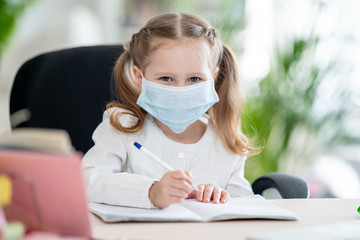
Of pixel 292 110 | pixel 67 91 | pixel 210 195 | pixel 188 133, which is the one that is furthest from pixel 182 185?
pixel 292 110

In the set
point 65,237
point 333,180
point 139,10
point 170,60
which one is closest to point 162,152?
point 170,60

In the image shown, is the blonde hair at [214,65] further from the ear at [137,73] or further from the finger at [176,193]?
the finger at [176,193]

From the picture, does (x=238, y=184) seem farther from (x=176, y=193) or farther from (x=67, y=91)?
(x=67, y=91)

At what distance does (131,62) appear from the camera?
4.50 feet

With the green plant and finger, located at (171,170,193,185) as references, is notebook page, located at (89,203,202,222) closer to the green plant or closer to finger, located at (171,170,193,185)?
finger, located at (171,170,193,185)

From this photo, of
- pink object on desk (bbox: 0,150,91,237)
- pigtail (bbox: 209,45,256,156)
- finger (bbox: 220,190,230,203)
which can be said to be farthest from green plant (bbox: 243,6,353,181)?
pink object on desk (bbox: 0,150,91,237)

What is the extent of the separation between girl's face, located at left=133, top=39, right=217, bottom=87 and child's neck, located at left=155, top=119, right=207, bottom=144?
0.56ft

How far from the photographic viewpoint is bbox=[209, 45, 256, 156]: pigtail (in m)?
1.36

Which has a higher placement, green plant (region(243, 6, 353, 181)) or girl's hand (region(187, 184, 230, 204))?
girl's hand (region(187, 184, 230, 204))

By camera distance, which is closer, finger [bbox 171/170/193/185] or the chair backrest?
finger [bbox 171/170/193/185]

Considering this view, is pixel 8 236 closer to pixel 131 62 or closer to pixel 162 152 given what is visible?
pixel 162 152

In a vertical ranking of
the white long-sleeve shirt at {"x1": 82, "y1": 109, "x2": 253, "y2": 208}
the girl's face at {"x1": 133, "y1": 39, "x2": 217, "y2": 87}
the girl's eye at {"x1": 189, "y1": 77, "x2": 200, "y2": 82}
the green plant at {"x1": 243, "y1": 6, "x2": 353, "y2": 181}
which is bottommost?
the green plant at {"x1": 243, "y1": 6, "x2": 353, "y2": 181}

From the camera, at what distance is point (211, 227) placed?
0.82 m

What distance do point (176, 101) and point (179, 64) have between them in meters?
0.09
